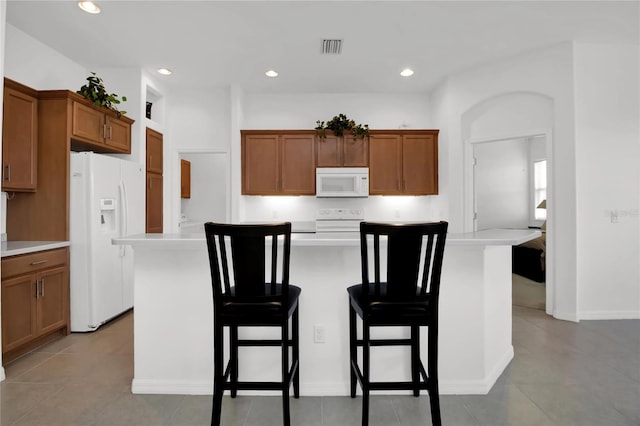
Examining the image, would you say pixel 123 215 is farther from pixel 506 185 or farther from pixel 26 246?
pixel 506 185

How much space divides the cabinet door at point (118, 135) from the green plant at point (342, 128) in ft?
7.79

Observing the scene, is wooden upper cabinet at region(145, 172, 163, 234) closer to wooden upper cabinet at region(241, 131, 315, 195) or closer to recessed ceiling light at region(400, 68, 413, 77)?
wooden upper cabinet at region(241, 131, 315, 195)

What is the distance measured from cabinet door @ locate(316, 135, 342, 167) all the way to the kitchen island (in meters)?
2.85

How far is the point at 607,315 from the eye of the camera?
11.7ft

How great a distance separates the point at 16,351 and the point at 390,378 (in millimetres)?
2802

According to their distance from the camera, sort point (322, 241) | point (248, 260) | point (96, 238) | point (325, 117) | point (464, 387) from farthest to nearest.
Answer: point (325, 117) → point (96, 238) → point (464, 387) → point (322, 241) → point (248, 260)

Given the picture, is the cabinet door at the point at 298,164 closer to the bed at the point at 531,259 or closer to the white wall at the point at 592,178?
the white wall at the point at 592,178

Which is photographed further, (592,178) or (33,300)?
(592,178)

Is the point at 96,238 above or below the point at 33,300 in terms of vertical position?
above

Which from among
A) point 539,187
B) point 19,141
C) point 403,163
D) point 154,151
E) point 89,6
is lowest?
point 539,187

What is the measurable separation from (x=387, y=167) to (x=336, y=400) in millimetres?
3446

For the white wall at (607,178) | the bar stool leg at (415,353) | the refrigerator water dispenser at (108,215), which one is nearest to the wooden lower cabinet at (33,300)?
the refrigerator water dispenser at (108,215)

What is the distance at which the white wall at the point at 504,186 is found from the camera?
664 cm

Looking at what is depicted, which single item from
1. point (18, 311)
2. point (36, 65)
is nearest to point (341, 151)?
point (36, 65)
